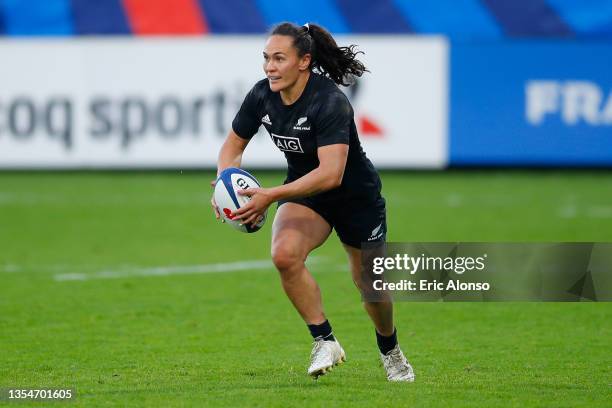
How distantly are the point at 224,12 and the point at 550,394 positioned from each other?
15.5m

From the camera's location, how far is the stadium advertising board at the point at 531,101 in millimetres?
21359

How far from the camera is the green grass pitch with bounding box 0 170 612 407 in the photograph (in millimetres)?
7504

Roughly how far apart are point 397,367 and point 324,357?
547mm

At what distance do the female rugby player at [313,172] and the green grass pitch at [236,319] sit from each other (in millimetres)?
439

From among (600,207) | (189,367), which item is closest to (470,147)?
(600,207)

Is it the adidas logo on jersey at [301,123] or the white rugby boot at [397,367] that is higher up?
the adidas logo on jersey at [301,123]

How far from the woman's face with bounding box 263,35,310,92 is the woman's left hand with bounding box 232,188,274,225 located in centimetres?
65

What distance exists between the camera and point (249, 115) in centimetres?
795

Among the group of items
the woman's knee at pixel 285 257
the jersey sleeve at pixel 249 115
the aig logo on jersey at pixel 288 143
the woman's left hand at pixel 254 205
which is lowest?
the woman's knee at pixel 285 257

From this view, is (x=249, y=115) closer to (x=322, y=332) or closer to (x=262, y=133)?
(x=322, y=332)

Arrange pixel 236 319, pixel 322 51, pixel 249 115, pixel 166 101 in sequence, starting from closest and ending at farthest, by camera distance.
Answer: pixel 322 51
pixel 249 115
pixel 236 319
pixel 166 101

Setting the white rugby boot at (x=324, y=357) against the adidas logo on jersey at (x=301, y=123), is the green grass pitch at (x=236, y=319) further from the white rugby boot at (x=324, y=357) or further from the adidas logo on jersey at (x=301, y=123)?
the adidas logo on jersey at (x=301, y=123)
